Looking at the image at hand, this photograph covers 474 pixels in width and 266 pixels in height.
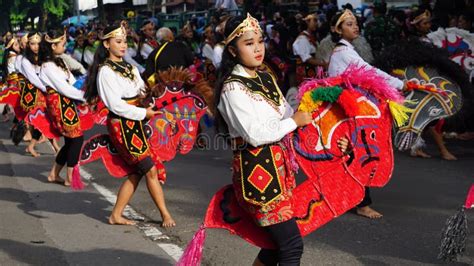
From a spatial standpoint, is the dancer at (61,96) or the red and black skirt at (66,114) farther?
the red and black skirt at (66,114)

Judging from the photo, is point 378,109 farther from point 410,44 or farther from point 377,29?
point 377,29

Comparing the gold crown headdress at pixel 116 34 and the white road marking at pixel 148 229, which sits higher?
the gold crown headdress at pixel 116 34

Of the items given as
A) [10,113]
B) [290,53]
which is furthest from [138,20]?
[290,53]

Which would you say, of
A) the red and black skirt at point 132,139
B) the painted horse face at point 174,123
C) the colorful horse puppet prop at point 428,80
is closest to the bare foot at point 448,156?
the colorful horse puppet prop at point 428,80

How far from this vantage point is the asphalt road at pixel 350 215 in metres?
5.57

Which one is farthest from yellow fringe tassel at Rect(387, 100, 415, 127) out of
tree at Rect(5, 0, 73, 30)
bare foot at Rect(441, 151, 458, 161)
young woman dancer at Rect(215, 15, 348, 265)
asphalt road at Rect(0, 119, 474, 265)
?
tree at Rect(5, 0, 73, 30)

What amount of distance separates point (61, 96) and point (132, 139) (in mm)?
2598

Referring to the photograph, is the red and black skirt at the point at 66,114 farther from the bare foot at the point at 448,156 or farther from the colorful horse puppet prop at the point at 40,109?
the bare foot at the point at 448,156

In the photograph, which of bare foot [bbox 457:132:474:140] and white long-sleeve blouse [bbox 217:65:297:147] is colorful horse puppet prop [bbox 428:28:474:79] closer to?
bare foot [bbox 457:132:474:140]

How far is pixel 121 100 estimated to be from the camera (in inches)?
245

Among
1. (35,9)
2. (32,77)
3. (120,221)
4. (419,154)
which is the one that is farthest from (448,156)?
(35,9)

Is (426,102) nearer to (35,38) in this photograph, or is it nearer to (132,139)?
(132,139)

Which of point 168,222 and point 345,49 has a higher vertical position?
point 345,49

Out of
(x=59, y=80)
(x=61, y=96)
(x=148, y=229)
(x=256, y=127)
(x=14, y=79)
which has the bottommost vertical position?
(x=148, y=229)
